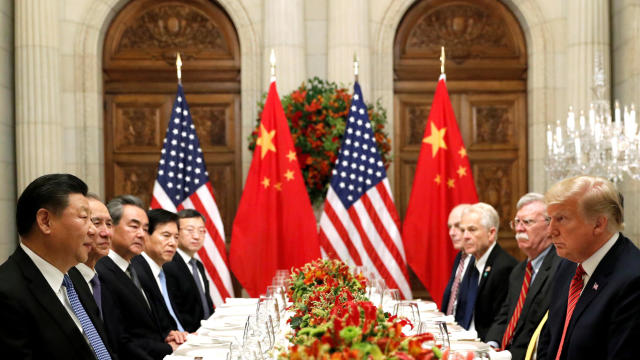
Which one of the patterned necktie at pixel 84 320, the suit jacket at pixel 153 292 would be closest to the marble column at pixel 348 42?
the suit jacket at pixel 153 292

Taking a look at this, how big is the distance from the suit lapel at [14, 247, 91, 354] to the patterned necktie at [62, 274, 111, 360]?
0.73 ft

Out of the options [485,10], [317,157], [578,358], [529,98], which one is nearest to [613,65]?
[529,98]

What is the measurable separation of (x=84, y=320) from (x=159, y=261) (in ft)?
7.84

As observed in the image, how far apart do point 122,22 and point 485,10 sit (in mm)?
4342

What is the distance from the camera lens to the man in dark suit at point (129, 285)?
4.13m

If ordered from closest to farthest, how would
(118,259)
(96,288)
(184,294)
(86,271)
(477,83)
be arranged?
(86,271) → (96,288) → (118,259) → (184,294) → (477,83)

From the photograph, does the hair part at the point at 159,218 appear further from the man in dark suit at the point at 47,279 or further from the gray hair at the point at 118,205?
the man in dark suit at the point at 47,279

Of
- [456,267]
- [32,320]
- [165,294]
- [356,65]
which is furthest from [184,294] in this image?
[32,320]

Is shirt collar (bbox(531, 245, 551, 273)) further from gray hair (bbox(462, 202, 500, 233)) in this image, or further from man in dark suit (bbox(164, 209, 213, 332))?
man in dark suit (bbox(164, 209, 213, 332))

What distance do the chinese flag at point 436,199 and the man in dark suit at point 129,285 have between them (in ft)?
12.0

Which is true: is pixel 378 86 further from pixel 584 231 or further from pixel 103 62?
pixel 584 231

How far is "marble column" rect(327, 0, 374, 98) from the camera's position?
8.19 metres

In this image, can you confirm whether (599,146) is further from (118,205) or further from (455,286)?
(118,205)

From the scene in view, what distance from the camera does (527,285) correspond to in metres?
4.47
